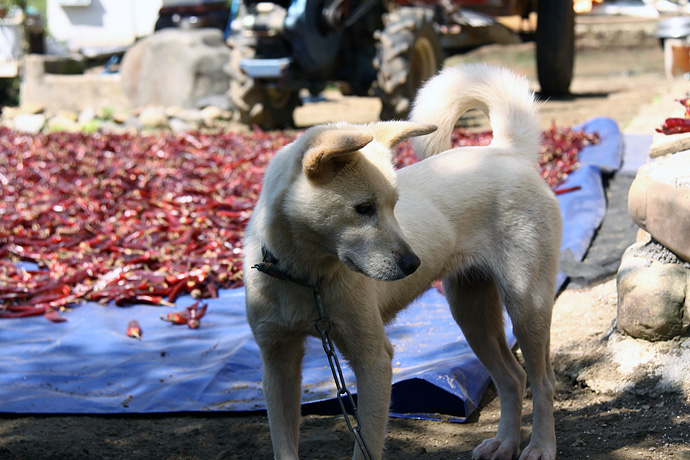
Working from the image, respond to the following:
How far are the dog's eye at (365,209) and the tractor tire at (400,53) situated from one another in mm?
7670

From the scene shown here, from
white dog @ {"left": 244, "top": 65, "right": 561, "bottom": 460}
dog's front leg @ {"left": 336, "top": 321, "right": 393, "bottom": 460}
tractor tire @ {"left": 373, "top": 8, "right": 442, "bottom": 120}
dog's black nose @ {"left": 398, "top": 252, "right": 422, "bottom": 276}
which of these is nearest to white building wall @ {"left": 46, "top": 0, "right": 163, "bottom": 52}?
tractor tire @ {"left": 373, "top": 8, "right": 442, "bottom": 120}

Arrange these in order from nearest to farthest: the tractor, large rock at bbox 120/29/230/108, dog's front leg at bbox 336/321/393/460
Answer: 1. dog's front leg at bbox 336/321/393/460
2. the tractor
3. large rock at bbox 120/29/230/108

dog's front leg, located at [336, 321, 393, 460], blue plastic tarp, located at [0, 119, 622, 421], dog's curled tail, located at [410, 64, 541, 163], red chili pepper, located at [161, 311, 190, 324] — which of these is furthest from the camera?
red chili pepper, located at [161, 311, 190, 324]

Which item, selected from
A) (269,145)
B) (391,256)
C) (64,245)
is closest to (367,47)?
(269,145)

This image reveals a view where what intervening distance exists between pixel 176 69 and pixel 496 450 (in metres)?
12.7

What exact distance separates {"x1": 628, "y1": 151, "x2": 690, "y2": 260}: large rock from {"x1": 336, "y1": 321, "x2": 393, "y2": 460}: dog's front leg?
5.72ft

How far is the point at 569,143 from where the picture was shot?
8.49 m

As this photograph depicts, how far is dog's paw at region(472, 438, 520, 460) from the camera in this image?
3.33 m

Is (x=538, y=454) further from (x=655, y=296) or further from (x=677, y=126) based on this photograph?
(x=677, y=126)

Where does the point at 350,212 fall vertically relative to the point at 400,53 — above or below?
below

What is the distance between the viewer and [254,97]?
38.8 ft

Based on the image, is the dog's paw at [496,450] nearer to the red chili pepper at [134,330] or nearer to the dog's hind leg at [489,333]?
the dog's hind leg at [489,333]

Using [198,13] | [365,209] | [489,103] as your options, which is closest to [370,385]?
[365,209]

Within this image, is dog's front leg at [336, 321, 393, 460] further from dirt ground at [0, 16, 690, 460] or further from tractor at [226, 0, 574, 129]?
tractor at [226, 0, 574, 129]
